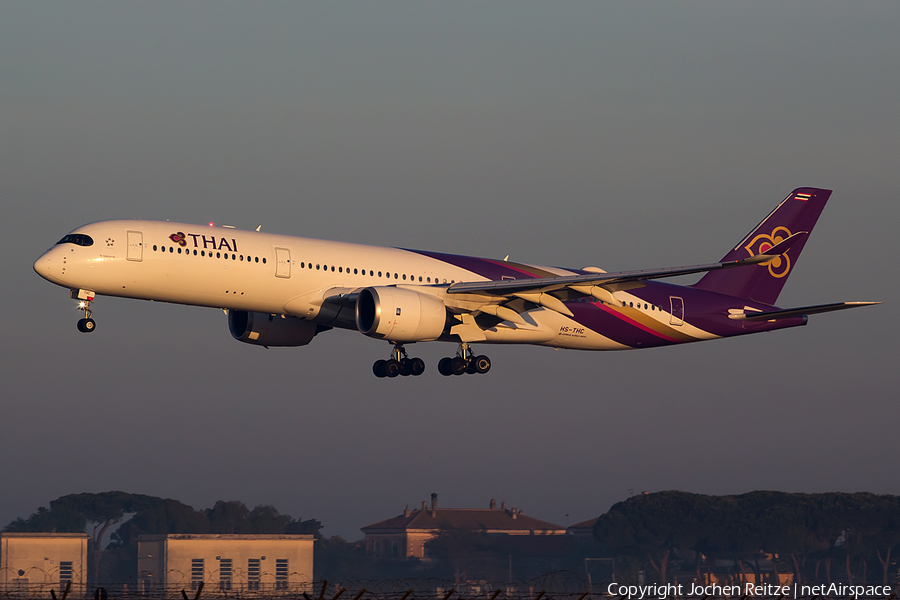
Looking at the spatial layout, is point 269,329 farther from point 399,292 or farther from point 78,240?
point 78,240

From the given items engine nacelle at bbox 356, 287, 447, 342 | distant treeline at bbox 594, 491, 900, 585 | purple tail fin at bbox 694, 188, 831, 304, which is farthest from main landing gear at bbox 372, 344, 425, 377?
distant treeline at bbox 594, 491, 900, 585

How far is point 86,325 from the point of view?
135 ft

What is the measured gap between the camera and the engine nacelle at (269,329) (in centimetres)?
4781

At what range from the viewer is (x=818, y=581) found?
52906mm

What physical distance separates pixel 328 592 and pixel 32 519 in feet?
87.5

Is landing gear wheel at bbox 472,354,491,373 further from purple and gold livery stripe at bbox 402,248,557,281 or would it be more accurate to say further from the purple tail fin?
the purple tail fin

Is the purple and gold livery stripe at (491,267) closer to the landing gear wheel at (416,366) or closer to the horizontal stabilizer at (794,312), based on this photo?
the landing gear wheel at (416,366)

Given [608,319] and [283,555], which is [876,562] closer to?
[608,319]

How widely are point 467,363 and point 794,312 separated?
13.5 m

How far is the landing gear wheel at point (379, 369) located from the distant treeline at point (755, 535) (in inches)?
666

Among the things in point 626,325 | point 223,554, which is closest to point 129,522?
point 223,554

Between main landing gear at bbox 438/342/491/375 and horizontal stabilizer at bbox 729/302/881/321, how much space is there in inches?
459

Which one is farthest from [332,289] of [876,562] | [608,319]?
[876,562]

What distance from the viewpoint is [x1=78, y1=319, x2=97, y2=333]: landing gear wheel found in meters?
41.1
